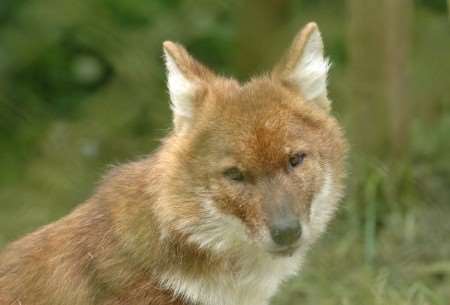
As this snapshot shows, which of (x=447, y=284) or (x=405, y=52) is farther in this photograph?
(x=405, y=52)

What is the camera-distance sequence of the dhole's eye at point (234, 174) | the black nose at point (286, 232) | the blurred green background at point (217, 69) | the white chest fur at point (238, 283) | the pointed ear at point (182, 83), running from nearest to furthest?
1. the black nose at point (286, 232)
2. the dhole's eye at point (234, 174)
3. the white chest fur at point (238, 283)
4. the pointed ear at point (182, 83)
5. the blurred green background at point (217, 69)

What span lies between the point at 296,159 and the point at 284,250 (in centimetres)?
41

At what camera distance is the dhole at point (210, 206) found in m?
5.18

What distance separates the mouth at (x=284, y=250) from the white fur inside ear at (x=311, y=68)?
0.80 meters

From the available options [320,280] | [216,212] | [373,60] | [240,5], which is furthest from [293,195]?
[240,5]

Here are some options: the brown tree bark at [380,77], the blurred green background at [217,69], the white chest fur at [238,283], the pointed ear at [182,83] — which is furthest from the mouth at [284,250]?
the brown tree bark at [380,77]

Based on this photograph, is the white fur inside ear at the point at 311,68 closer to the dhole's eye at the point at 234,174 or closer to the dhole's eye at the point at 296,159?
the dhole's eye at the point at 296,159

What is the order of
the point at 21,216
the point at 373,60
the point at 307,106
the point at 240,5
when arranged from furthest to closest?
the point at 240,5
the point at 21,216
the point at 373,60
the point at 307,106

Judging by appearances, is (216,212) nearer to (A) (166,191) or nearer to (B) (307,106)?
(A) (166,191)

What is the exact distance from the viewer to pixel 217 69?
9.93 meters

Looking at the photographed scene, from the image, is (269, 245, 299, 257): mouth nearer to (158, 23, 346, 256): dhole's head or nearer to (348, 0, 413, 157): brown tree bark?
(158, 23, 346, 256): dhole's head

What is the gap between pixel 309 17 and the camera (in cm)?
970

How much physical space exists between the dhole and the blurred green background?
7.55ft

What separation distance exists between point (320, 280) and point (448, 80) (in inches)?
101
